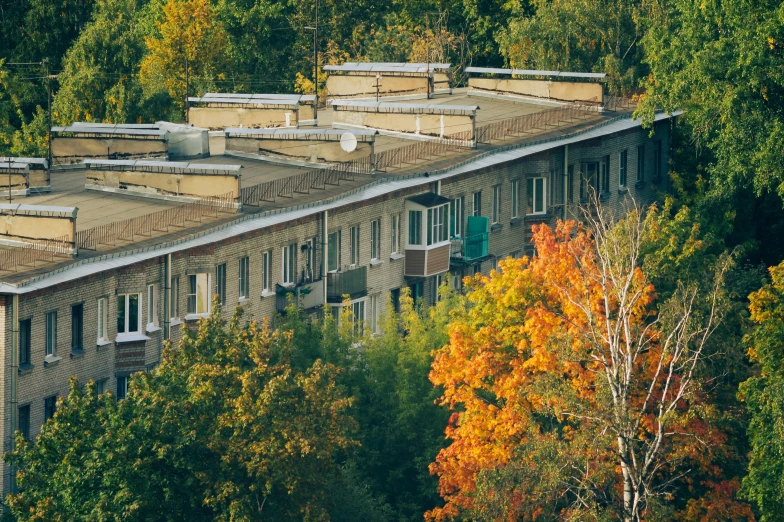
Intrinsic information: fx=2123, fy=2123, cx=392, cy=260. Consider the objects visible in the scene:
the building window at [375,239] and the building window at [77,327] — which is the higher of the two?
the building window at [375,239]

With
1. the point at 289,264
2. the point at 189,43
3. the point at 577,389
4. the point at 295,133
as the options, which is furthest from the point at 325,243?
the point at 189,43

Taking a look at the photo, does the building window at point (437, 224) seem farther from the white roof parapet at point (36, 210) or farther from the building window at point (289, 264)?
the white roof parapet at point (36, 210)

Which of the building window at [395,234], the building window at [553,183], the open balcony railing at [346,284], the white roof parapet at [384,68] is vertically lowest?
the open balcony railing at [346,284]

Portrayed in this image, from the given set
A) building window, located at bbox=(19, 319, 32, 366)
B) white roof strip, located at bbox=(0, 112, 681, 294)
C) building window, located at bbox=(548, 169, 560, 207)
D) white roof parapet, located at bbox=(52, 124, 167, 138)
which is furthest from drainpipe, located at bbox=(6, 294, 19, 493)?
building window, located at bbox=(548, 169, 560, 207)

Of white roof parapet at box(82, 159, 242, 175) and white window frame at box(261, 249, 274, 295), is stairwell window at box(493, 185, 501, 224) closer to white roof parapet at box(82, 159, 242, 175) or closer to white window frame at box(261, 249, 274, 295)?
white window frame at box(261, 249, 274, 295)

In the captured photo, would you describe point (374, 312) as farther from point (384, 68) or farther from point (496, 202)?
point (384, 68)

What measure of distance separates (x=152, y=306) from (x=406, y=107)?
2348 cm

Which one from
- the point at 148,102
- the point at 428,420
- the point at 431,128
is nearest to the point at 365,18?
the point at 148,102

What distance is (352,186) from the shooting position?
68750 mm

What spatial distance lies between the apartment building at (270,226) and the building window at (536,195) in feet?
0.25

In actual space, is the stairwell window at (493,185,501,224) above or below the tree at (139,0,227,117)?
below

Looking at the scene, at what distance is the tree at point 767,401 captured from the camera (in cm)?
4844

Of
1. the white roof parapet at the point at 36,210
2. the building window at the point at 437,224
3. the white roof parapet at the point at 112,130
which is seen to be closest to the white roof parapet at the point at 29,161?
the white roof parapet at the point at 112,130

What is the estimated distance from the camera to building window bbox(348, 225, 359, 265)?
6944cm
